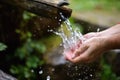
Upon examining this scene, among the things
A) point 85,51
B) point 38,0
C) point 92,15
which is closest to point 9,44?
point 38,0

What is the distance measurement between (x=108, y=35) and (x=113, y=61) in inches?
89.8

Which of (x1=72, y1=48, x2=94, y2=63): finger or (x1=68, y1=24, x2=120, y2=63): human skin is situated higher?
(x1=68, y1=24, x2=120, y2=63): human skin

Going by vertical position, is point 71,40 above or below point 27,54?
below

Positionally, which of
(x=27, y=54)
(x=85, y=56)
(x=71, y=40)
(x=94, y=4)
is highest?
(x=94, y=4)

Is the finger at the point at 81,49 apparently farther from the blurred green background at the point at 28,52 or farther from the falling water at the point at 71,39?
the blurred green background at the point at 28,52

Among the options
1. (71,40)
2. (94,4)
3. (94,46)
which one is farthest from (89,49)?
(94,4)

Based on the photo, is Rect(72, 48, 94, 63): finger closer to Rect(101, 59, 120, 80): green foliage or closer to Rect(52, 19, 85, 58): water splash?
Rect(52, 19, 85, 58): water splash

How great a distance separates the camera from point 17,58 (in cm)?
492

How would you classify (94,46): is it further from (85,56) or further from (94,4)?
(94,4)

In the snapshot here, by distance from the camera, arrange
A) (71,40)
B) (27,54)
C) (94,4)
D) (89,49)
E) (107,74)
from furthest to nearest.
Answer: (94,4) < (107,74) < (27,54) < (71,40) < (89,49)

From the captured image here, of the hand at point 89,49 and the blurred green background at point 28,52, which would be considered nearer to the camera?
the hand at point 89,49

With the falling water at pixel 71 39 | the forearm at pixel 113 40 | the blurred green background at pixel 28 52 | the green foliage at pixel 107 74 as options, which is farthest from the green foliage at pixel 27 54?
the forearm at pixel 113 40

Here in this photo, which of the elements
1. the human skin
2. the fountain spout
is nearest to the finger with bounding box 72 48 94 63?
the human skin

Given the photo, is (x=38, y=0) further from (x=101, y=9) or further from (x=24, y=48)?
(x=101, y=9)
